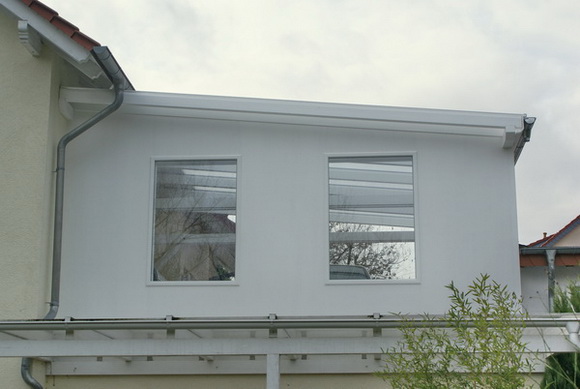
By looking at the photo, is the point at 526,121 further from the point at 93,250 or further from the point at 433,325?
the point at 93,250

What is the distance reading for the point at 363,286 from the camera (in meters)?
10.4

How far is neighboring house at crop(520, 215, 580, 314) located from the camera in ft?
34.8

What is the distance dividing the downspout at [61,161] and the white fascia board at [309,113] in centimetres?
28

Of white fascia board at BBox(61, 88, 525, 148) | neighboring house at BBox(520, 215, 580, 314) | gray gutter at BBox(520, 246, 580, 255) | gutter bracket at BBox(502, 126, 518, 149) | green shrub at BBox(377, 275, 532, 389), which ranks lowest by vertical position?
green shrub at BBox(377, 275, 532, 389)

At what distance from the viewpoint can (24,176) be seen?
10594 millimetres

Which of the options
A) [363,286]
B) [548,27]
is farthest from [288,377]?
[548,27]

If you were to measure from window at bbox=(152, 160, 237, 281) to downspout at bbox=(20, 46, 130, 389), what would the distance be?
37.1 inches

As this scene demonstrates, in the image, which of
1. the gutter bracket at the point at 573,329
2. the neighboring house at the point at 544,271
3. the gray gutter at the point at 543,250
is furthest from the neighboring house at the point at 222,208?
the gutter bracket at the point at 573,329

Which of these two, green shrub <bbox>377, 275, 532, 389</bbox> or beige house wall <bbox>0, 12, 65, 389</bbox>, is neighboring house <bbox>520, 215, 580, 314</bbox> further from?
beige house wall <bbox>0, 12, 65, 389</bbox>

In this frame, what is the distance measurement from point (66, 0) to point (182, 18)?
2.18m

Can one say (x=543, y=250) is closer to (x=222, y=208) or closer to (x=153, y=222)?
(x=222, y=208)

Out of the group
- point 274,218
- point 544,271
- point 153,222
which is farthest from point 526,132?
point 153,222

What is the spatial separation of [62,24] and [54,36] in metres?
0.18

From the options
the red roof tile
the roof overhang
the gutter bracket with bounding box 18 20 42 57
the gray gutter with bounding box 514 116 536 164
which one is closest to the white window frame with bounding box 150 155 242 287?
the roof overhang
